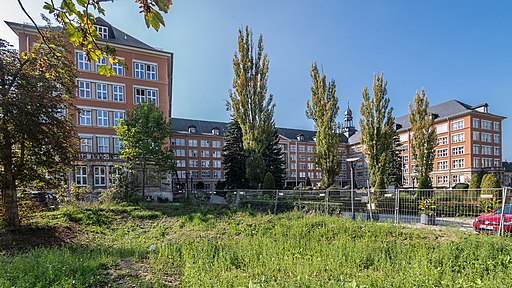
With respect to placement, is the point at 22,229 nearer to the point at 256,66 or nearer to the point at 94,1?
the point at 94,1

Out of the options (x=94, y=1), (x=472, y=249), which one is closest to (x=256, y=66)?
(x=472, y=249)

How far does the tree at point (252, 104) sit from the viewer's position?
25312 mm

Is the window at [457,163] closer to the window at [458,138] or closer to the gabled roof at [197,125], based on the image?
the window at [458,138]

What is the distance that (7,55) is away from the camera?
31.2 feet

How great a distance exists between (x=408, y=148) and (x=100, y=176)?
204 ft

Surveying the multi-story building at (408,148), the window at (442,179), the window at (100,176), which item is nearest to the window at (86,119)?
the window at (100,176)

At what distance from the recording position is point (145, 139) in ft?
76.3

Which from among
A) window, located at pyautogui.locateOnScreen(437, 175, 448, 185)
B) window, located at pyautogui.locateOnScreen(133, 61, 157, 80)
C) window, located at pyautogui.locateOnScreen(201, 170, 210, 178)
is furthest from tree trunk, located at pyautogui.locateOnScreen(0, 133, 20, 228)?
window, located at pyautogui.locateOnScreen(437, 175, 448, 185)

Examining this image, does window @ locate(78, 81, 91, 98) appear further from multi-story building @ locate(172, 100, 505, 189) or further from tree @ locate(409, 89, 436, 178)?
tree @ locate(409, 89, 436, 178)

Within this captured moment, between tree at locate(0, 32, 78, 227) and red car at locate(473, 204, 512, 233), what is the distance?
46.7 feet

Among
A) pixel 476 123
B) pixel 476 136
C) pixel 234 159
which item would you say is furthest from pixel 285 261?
pixel 476 123

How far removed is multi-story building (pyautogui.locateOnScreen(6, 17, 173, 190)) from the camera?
29.8 m

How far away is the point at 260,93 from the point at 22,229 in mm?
19928

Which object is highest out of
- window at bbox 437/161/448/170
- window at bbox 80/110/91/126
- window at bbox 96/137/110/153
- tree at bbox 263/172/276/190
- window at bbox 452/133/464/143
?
window at bbox 80/110/91/126
